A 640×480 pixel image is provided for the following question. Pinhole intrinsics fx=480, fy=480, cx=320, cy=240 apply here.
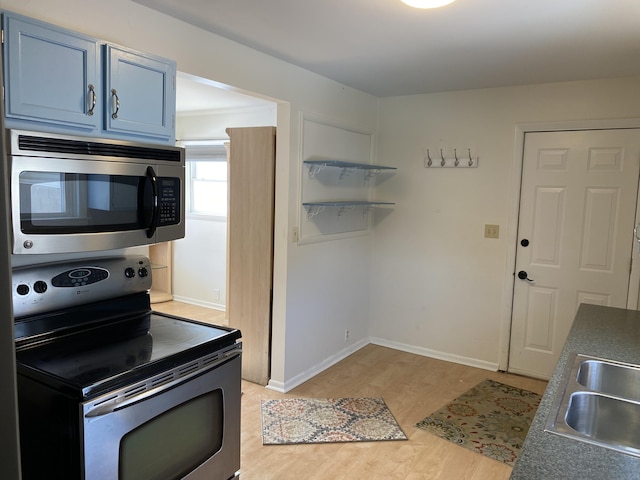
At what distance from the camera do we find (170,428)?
1673mm

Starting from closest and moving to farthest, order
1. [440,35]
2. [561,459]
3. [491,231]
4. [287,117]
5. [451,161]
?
[561,459] → [440,35] → [287,117] → [491,231] → [451,161]

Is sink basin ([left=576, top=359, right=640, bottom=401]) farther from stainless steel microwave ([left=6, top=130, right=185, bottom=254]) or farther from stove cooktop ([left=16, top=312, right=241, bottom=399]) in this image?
stainless steel microwave ([left=6, top=130, right=185, bottom=254])

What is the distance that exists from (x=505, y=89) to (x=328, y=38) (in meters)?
1.79

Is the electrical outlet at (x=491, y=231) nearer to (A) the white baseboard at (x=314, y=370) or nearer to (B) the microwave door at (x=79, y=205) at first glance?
(A) the white baseboard at (x=314, y=370)

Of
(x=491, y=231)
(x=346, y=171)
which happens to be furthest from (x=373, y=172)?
(x=491, y=231)

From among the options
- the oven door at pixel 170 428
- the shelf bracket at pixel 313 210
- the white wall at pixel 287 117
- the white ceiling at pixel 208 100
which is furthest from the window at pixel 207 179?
the oven door at pixel 170 428

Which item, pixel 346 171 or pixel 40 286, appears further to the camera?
pixel 346 171

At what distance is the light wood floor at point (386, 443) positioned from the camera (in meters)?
2.54

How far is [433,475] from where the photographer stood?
252 centimetres

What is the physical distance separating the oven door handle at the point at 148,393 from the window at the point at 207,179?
12.4 ft

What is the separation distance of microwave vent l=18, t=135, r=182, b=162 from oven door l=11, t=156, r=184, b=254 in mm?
32

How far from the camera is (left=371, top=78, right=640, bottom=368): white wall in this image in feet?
12.3

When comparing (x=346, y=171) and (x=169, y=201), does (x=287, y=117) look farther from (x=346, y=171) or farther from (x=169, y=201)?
(x=169, y=201)

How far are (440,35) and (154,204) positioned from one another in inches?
67.7
